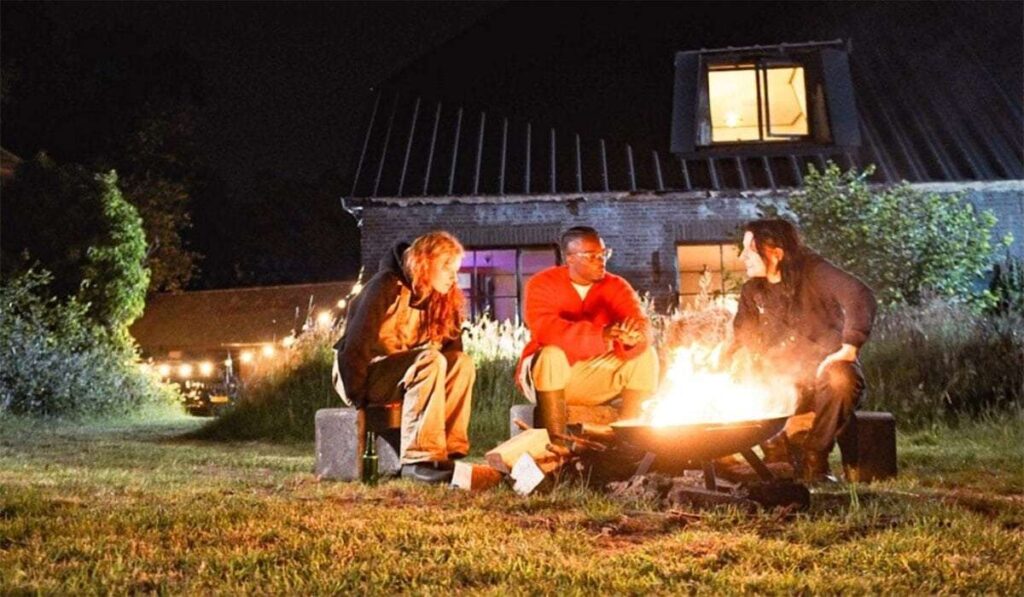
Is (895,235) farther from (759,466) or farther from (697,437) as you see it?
(697,437)

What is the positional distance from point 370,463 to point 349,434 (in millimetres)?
240

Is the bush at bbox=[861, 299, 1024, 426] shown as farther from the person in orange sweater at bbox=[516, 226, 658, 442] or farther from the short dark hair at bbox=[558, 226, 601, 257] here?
the short dark hair at bbox=[558, 226, 601, 257]

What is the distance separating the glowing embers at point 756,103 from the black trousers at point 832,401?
10909 millimetres

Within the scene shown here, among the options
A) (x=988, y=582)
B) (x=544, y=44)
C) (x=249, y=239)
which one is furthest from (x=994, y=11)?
(x=249, y=239)

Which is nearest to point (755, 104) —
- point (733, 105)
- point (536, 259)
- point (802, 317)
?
point (733, 105)

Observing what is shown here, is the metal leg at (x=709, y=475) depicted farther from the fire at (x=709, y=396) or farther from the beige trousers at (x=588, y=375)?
the beige trousers at (x=588, y=375)

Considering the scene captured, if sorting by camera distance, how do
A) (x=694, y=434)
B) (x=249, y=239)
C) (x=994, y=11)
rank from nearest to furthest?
1. (x=694, y=434)
2. (x=994, y=11)
3. (x=249, y=239)

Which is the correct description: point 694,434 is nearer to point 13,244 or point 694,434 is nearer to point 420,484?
point 420,484

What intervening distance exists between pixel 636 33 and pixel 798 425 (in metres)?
14.3

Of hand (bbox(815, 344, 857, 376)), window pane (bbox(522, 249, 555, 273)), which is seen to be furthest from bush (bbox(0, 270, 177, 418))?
hand (bbox(815, 344, 857, 376))

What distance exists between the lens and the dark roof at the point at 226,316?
25.5 m

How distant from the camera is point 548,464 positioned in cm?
523

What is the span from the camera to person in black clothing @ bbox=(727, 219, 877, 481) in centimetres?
538

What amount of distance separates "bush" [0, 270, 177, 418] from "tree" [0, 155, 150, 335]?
2.40 metres
